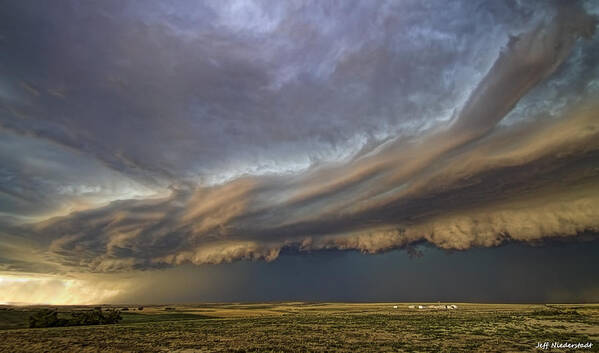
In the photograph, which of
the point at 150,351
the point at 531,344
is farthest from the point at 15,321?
the point at 531,344

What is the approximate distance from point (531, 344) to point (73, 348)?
75.9 meters

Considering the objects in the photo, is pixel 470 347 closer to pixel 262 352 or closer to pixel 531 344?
pixel 531 344

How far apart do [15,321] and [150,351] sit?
93348 mm

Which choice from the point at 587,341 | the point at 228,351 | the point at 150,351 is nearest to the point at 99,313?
the point at 150,351

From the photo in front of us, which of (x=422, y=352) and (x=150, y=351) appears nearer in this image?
(x=422, y=352)

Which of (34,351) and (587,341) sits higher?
(34,351)

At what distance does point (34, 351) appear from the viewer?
5416 centimetres

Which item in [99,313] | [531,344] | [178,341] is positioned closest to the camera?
[531,344]

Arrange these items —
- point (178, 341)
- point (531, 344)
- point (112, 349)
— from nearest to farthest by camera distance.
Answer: point (531, 344), point (112, 349), point (178, 341)

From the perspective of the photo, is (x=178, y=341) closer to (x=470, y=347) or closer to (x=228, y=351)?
(x=228, y=351)
